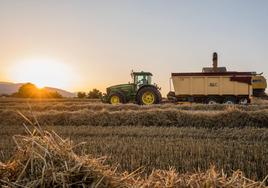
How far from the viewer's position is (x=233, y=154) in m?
9.55

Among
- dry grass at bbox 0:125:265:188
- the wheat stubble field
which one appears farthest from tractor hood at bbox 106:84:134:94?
dry grass at bbox 0:125:265:188

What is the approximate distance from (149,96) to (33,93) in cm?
3247

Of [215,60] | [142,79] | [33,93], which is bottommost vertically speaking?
[33,93]

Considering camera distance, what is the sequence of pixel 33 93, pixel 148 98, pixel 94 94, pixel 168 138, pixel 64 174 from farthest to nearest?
pixel 33 93 < pixel 94 94 < pixel 148 98 < pixel 168 138 < pixel 64 174

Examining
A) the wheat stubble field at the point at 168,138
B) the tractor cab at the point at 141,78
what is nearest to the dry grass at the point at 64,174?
the wheat stubble field at the point at 168,138

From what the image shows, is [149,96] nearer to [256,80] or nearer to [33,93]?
[256,80]

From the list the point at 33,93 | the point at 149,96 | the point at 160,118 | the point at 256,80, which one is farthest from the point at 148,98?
the point at 33,93

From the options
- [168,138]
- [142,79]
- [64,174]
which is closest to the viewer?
[64,174]

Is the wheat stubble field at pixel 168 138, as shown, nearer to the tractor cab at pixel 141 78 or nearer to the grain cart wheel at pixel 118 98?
the grain cart wheel at pixel 118 98

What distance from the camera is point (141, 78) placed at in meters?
24.5

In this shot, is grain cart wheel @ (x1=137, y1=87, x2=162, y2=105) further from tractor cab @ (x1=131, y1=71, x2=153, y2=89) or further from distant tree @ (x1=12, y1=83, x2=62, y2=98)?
distant tree @ (x1=12, y1=83, x2=62, y2=98)

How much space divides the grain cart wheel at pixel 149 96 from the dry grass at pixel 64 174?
19.9 meters

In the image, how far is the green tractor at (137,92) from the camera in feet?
76.6

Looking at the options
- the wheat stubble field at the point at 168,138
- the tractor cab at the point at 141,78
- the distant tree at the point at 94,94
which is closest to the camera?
the wheat stubble field at the point at 168,138
